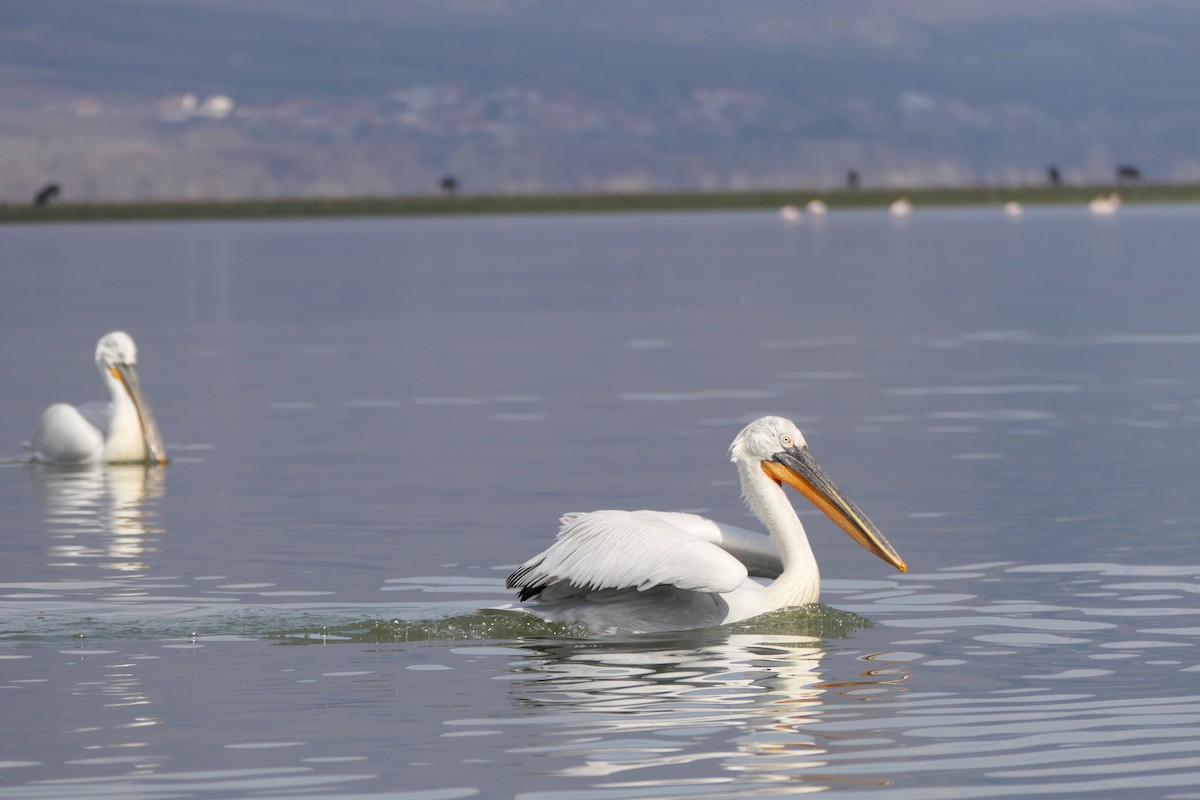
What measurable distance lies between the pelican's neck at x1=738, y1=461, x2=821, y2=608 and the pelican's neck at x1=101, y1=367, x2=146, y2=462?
8.40 meters

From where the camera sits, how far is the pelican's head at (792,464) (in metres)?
11.7

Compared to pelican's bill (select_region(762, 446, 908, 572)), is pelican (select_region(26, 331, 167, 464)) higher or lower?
higher

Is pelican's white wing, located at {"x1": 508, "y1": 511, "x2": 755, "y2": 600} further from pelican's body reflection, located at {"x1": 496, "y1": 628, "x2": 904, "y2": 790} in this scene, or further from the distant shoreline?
the distant shoreline

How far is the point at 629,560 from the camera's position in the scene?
1078 cm

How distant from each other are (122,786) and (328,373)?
63.1ft

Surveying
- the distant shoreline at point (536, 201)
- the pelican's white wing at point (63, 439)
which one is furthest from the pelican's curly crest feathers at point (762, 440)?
the distant shoreline at point (536, 201)

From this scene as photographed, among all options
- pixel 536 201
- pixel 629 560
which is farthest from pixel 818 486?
pixel 536 201

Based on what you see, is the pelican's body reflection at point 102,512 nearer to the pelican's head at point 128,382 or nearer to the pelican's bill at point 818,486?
the pelican's head at point 128,382

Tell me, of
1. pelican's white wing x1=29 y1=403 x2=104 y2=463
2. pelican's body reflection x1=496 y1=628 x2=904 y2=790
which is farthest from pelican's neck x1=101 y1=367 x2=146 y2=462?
pelican's body reflection x1=496 y1=628 x2=904 y2=790

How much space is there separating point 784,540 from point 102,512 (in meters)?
6.45

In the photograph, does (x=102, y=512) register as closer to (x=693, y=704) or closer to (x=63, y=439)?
(x=63, y=439)

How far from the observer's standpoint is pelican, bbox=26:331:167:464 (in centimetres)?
1898

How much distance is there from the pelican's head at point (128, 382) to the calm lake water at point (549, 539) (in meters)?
0.57

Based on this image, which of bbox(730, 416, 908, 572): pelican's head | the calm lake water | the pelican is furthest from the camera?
the pelican
